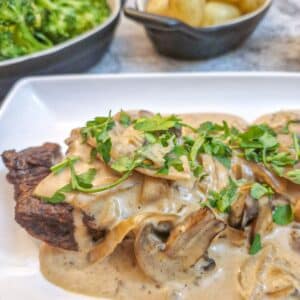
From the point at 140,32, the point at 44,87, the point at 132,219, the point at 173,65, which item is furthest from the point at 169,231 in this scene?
the point at 140,32

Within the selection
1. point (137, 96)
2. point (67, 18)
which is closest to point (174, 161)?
point (137, 96)

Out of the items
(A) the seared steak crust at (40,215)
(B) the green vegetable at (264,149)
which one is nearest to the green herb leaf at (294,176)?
(B) the green vegetable at (264,149)

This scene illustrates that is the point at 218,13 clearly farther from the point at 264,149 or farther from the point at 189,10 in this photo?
the point at 264,149

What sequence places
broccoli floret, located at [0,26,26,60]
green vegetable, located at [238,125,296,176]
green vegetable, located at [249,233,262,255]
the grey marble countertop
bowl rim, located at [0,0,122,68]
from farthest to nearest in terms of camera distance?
the grey marble countertop
broccoli floret, located at [0,26,26,60]
bowl rim, located at [0,0,122,68]
green vegetable, located at [238,125,296,176]
green vegetable, located at [249,233,262,255]

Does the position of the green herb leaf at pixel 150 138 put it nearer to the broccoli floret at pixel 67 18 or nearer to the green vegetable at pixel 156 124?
the green vegetable at pixel 156 124

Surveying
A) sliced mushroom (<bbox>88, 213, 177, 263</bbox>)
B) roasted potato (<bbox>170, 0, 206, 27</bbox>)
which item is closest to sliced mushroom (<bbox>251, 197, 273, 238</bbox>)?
sliced mushroom (<bbox>88, 213, 177, 263</bbox>)

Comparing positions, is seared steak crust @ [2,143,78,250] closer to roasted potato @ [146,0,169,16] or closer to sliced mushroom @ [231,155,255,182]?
sliced mushroom @ [231,155,255,182]

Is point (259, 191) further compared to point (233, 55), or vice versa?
point (233, 55)
